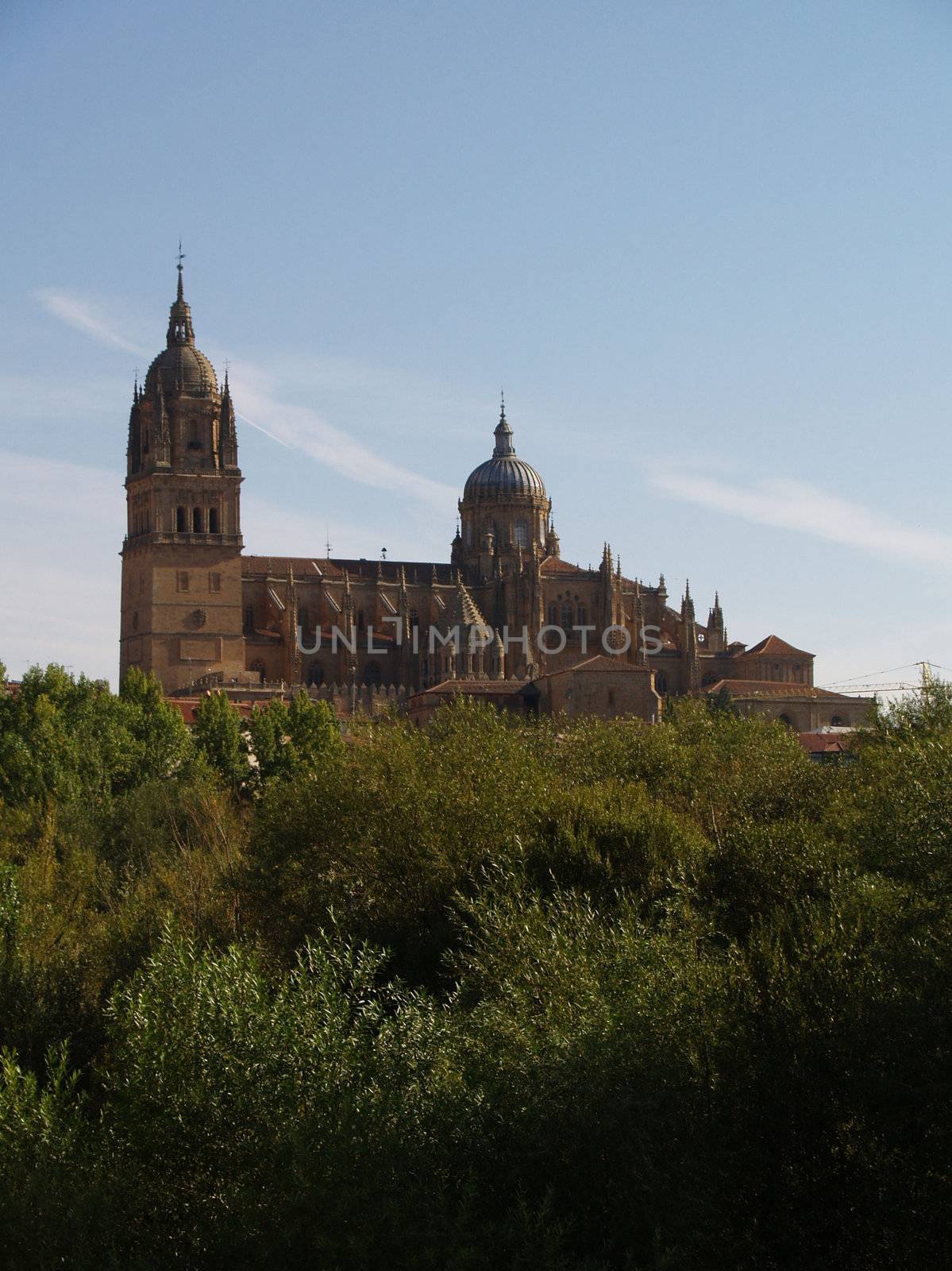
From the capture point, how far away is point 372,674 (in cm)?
8206

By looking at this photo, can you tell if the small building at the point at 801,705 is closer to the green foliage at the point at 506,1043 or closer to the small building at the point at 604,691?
the small building at the point at 604,691

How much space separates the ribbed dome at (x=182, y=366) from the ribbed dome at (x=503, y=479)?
16532 mm

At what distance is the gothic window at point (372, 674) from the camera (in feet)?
268

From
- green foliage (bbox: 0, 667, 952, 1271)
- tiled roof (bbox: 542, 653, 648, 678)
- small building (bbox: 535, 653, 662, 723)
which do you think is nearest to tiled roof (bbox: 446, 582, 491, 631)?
tiled roof (bbox: 542, 653, 648, 678)

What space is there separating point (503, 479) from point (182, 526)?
20.0m

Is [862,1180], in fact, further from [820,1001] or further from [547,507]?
[547,507]

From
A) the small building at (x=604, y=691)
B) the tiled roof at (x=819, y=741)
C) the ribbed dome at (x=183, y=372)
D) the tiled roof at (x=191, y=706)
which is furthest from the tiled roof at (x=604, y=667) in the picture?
the ribbed dome at (x=183, y=372)

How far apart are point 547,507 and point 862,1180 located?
8069cm

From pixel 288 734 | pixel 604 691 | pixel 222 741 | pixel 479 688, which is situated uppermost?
pixel 479 688

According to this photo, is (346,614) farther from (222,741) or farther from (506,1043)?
(506,1043)

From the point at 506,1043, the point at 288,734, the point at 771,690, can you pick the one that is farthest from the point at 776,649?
the point at 506,1043

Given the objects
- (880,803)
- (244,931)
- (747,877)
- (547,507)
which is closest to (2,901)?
(244,931)

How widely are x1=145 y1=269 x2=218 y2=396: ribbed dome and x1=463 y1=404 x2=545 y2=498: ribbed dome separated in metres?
16.5

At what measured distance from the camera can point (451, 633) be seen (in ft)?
260
